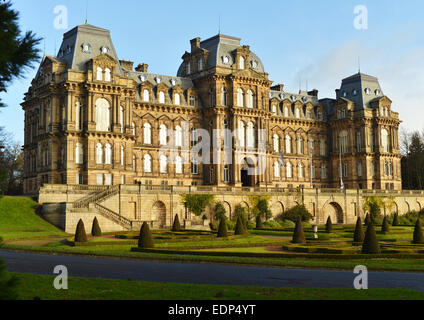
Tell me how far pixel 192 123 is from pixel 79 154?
20.7 m

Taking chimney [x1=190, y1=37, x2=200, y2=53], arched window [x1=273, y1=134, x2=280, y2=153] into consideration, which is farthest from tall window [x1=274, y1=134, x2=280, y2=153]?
chimney [x1=190, y1=37, x2=200, y2=53]

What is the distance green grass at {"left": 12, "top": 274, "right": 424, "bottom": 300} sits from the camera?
54.3ft

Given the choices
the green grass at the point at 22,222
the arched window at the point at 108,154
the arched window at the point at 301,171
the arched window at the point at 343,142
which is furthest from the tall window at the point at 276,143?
the green grass at the point at 22,222

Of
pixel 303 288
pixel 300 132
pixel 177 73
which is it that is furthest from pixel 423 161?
pixel 303 288

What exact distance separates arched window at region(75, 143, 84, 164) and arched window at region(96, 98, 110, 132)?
3167 millimetres

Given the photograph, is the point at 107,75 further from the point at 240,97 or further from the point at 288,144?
the point at 288,144

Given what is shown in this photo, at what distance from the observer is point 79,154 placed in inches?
2776

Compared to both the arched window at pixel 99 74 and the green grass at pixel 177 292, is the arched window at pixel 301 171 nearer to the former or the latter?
the arched window at pixel 99 74

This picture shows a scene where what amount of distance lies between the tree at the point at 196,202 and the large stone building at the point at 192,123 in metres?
9.18

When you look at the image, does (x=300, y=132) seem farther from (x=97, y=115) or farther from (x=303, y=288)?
(x=303, y=288)

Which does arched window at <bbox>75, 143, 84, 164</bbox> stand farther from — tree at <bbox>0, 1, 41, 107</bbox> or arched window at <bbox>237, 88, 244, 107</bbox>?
tree at <bbox>0, 1, 41, 107</bbox>

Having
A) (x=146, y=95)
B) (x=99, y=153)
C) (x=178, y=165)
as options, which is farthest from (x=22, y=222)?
(x=146, y=95)

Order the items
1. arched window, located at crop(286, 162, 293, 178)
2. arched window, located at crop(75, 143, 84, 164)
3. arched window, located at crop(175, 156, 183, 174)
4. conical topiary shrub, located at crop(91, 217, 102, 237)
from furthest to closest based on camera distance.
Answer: arched window, located at crop(286, 162, 293, 178), arched window, located at crop(175, 156, 183, 174), arched window, located at crop(75, 143, 84, 164), conical topiary shrub, located at crop(91, 217, 102, 237)

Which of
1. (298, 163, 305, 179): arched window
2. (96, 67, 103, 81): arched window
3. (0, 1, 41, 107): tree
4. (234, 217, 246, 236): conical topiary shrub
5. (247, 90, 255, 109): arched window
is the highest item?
(96, 67, 103, 81): arched window
